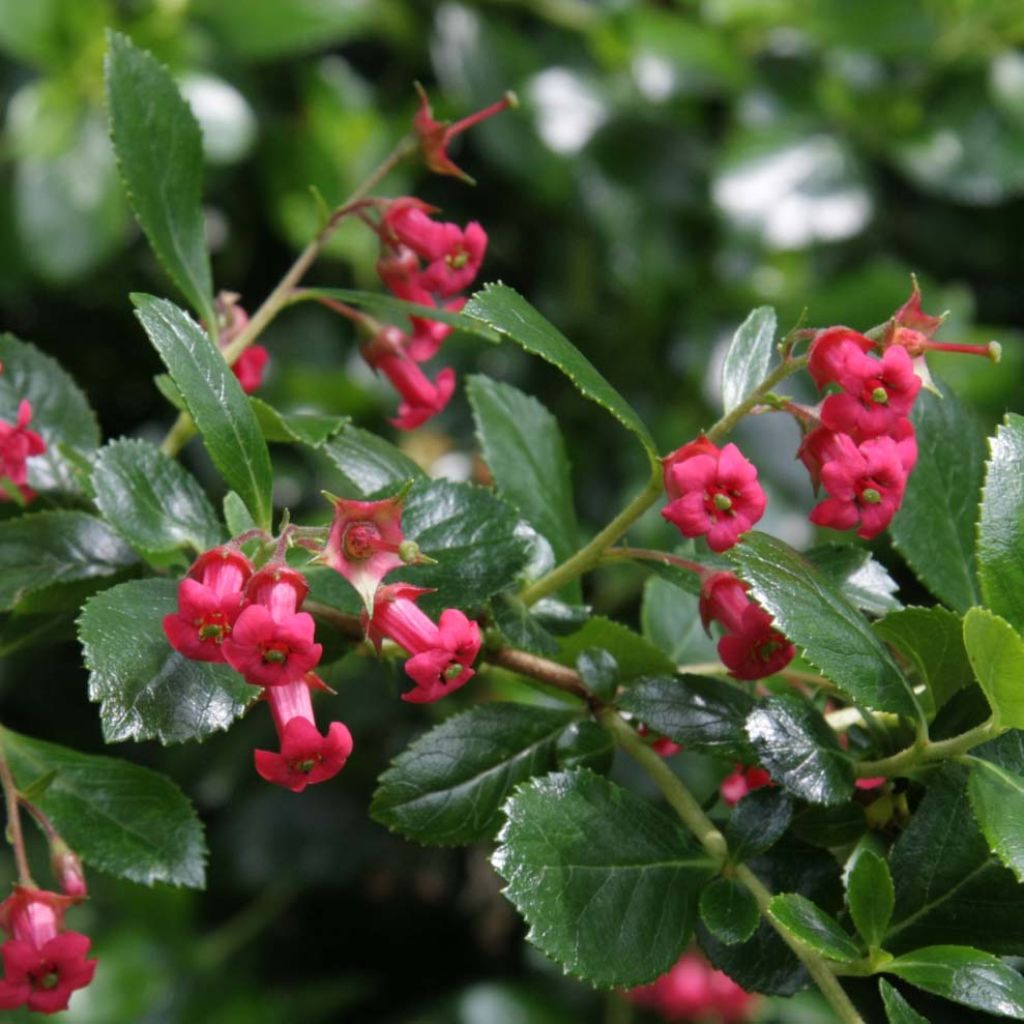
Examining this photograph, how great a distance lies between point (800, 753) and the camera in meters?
0.65

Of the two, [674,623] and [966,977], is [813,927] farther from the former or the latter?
[674,623]

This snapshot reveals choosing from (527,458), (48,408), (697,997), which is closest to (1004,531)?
(527,458)

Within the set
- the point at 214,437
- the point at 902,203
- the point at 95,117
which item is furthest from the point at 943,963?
the point at 902,203

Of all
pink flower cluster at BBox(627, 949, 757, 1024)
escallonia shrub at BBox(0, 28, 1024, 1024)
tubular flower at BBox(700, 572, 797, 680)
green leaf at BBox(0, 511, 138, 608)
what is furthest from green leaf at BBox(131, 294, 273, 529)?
pink flower cluster at BBox(627, 949, 757, 1024)

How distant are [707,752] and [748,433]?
1396mm

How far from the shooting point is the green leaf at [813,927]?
1.99 feet

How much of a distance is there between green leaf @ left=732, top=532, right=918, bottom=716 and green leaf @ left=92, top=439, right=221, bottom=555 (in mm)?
245

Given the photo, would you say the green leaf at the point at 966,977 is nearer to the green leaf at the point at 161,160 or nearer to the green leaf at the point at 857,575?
the green leaf at the point at 857,575

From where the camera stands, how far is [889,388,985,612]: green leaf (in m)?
0.76

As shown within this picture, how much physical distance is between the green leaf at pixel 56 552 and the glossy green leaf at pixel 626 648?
0.23 m

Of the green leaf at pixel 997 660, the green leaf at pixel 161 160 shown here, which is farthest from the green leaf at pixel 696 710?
the green leaf at pixel 161 160

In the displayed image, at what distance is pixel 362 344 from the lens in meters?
0.87

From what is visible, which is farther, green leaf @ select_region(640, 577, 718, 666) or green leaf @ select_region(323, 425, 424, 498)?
green leaf @ select_region(640, 577, 718, 666)

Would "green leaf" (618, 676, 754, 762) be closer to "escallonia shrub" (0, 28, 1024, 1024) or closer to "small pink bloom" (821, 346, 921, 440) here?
"escallonia shrub" (0, 28, 1024, 1024)
